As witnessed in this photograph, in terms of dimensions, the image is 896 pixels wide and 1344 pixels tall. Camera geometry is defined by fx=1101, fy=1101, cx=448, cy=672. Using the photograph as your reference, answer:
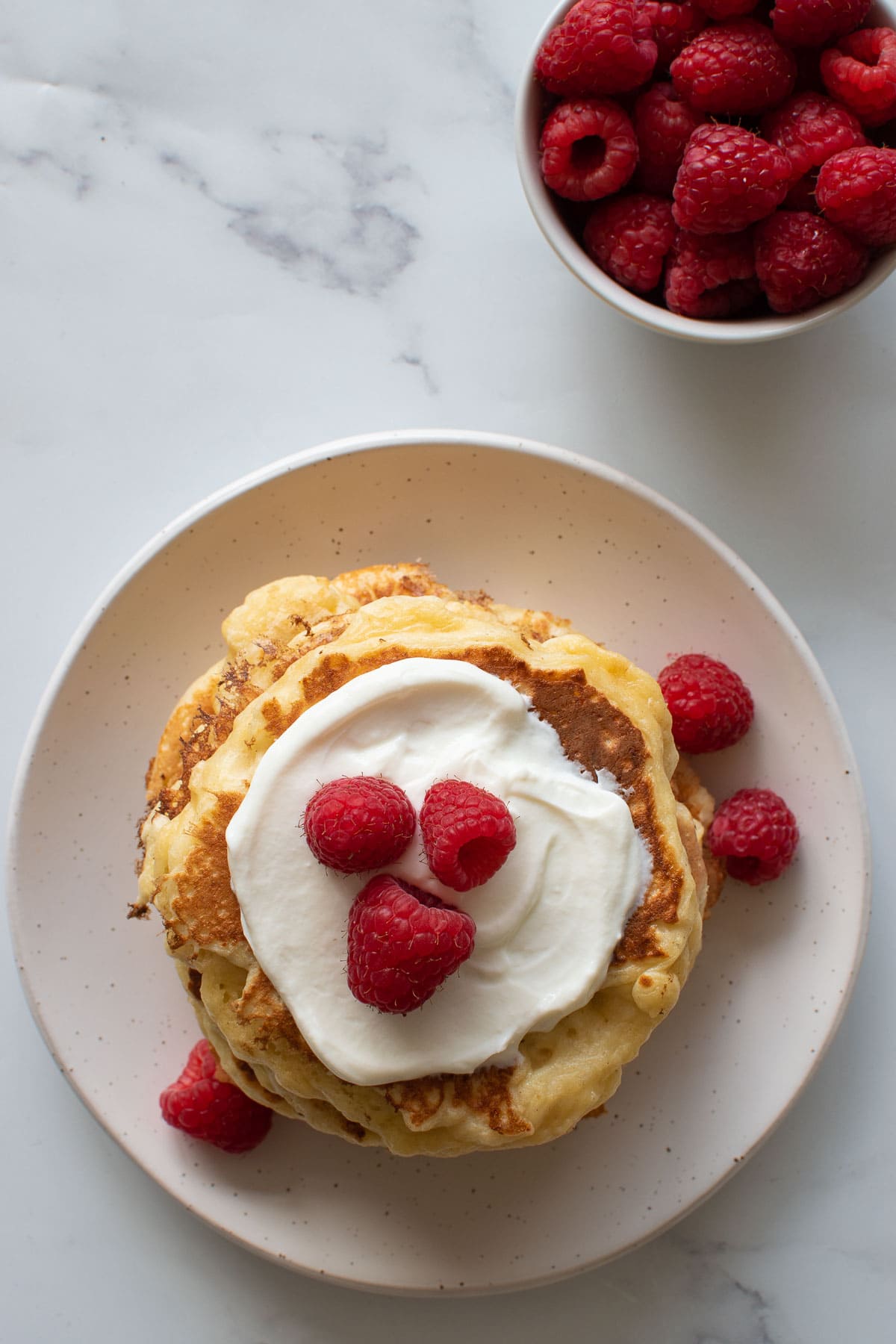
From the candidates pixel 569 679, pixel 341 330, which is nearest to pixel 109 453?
pixel 341 330

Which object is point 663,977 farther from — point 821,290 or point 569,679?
point 821,290

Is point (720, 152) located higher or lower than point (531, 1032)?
higher

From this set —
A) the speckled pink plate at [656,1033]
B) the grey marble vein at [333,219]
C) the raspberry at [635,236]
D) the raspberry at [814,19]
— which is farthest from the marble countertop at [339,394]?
the raspberry at [814,19]

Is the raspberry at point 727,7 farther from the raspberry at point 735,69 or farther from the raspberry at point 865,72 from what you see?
the raspberry at point 865,72

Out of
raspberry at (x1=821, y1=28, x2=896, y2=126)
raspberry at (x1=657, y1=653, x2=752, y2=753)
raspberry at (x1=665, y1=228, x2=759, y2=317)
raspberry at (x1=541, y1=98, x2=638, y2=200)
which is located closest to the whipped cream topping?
raspberry at (x1=657, y1=653, x2=752, y2=753)

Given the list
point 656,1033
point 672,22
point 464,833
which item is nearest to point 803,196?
point 672,22

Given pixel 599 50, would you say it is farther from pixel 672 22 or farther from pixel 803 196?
pixel 803 196

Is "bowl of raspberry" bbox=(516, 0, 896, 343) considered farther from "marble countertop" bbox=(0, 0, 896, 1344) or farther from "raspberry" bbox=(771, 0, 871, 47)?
"marble countertop" bbox=(0, 0, 896, 1344)
